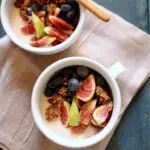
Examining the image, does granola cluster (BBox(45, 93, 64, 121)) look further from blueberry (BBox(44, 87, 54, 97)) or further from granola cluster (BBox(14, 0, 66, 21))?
granola cluster (BBox(14, 0, 66, 21))

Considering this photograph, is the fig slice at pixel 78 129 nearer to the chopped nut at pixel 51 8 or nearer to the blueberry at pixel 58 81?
the blueberry at pixel 58 81

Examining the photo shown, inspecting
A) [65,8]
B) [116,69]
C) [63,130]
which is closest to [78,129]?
[63,130]

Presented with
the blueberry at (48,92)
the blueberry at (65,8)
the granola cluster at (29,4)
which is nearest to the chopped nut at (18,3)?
the granola cluster at (29,4)

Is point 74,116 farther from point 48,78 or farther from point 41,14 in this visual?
point 41,14

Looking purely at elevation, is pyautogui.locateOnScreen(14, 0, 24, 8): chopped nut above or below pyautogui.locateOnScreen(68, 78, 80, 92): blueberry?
above

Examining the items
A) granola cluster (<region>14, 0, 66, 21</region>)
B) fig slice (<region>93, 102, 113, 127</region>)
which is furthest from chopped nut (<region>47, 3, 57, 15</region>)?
fig slice (<region>93, 102, 113, 127</region>)
